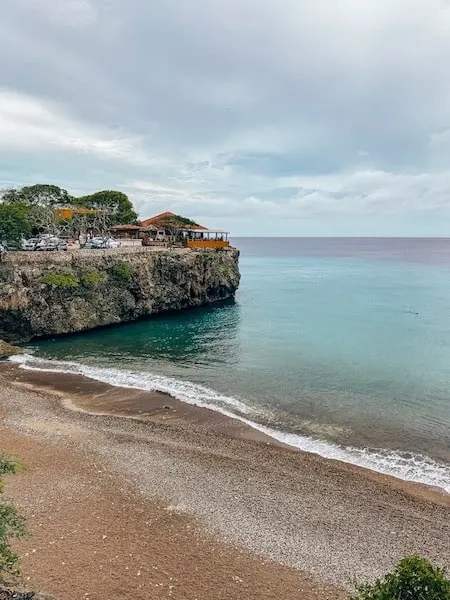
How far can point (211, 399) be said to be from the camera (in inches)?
1093

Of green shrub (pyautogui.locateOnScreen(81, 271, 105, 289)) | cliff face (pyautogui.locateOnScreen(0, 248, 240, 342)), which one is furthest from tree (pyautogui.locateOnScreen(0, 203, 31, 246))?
green shrub (pyautogui.locateOnScreen(81, 271, 105, 289))

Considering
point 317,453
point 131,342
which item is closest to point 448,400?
point 317,453

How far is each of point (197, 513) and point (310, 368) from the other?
20.1 metres

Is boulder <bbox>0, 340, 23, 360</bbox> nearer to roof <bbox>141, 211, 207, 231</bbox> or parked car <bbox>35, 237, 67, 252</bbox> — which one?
parked car <bbox>35, 237, 67, 252</bbox>

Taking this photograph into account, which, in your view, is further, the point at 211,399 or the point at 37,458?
the point at 211,399

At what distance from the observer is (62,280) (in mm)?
42938

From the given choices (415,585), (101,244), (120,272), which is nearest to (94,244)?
(101,244)

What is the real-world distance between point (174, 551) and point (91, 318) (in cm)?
3448

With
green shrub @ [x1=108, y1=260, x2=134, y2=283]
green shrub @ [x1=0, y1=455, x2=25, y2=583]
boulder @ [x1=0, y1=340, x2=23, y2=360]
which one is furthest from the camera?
green shrub @ [x1=108, y1=260, x2=134, y2=283]

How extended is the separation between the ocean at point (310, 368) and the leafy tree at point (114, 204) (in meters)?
27.6

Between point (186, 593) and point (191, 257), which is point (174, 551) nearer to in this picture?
point (186, 593)

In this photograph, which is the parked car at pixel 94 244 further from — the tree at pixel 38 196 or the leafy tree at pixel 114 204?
the leafy tree at pixel 114 204

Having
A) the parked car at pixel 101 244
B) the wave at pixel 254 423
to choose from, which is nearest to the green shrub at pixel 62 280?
the wave at pixel 254 423

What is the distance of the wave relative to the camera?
1942cm
